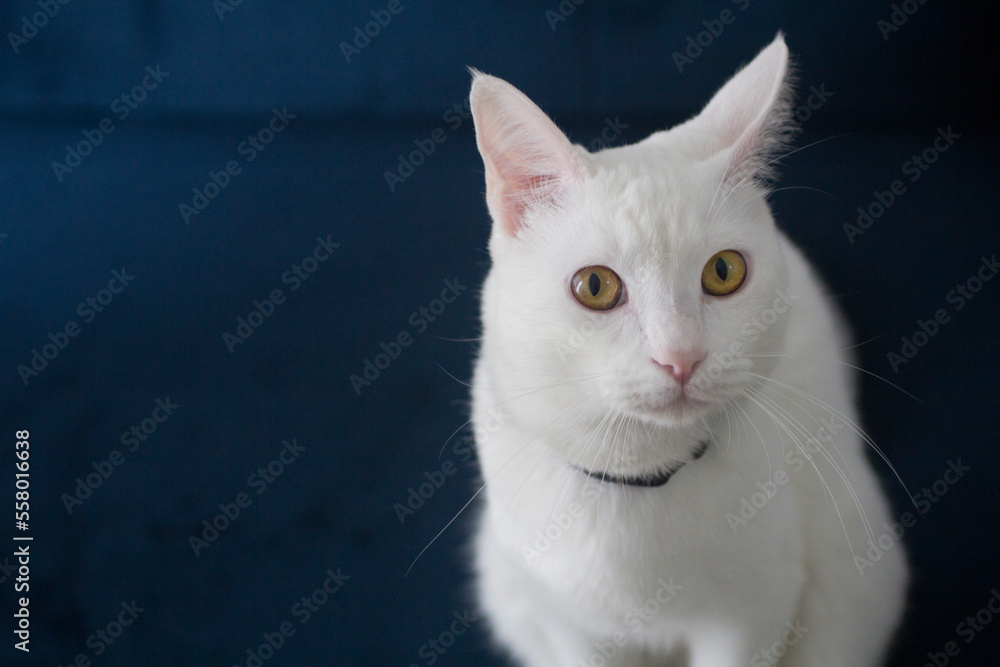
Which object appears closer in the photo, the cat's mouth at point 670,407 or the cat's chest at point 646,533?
the cat's mouth at point 670,407

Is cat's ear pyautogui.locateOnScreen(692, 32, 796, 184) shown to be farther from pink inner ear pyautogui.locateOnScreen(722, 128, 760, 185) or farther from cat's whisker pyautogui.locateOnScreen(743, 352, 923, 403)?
cat's whisker pyautogui.locateOnScreen(743, 352, 923, 403)

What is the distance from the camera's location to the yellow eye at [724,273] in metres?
0.89

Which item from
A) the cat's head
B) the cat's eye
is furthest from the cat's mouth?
the cat's eye

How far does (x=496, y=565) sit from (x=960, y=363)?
0.95 meters

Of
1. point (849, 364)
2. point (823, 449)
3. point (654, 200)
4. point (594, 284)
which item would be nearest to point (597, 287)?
point (594, 284)

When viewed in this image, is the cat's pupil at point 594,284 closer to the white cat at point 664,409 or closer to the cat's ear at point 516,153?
the white cat at point 664,409

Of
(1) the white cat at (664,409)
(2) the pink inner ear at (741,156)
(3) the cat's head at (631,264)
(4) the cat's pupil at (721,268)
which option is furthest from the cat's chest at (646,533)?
(2) the pink inner ear at (741,156)

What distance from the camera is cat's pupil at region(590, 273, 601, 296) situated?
89 centimetres

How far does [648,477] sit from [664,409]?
0.49 feet

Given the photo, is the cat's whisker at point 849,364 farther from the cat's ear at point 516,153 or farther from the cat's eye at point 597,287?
the cat's ear at point 516,153

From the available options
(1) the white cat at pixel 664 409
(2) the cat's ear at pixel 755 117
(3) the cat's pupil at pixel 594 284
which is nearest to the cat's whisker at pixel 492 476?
(1) the white cat at pixel 664 409

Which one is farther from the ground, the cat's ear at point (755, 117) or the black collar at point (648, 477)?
the cat's ear at point (755, 117)

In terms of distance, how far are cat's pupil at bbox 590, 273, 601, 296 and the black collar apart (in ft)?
0.75

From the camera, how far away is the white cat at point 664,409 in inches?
33.9
